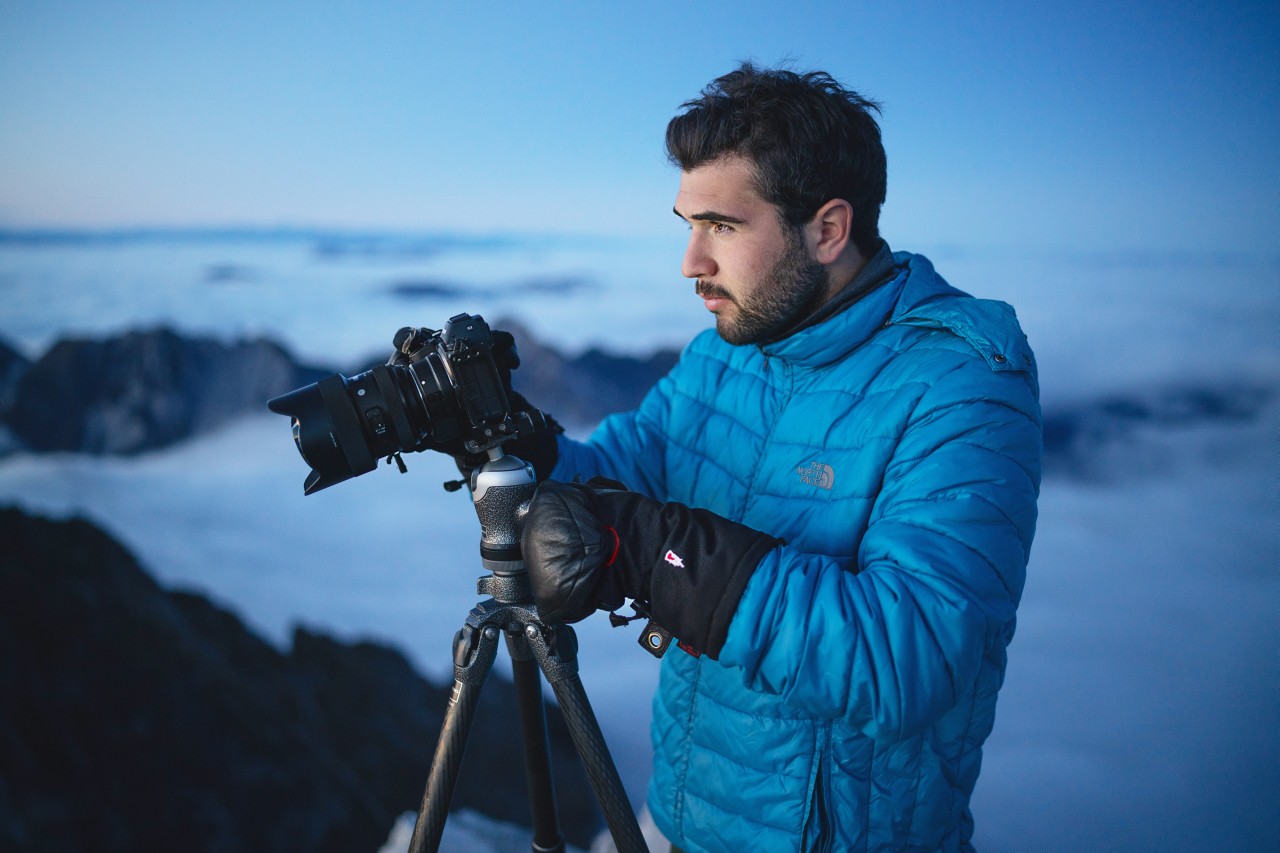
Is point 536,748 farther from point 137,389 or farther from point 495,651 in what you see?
point 137,389

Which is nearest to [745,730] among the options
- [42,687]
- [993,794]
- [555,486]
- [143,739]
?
[555,486]

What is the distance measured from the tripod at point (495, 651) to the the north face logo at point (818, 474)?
428 mm

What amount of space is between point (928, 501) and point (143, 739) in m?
3.14

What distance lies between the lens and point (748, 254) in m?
1.28

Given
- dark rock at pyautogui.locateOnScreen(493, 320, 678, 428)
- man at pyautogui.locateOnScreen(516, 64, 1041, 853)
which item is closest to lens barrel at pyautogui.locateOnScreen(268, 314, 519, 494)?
man at pyautogui.locateOnScreen(516, 64, 1041, 853)

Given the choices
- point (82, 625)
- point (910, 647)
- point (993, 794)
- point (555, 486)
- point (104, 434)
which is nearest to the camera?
point (910, 647)

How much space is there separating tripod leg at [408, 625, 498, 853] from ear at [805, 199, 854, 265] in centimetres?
83

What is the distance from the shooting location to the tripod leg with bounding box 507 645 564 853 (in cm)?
125

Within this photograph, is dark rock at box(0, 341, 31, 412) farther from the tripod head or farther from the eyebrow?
the eyebrow

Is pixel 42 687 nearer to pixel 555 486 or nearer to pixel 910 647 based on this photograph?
pixel 555 486

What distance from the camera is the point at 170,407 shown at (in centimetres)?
482

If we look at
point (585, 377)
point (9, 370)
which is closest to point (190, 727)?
point (585, 377)

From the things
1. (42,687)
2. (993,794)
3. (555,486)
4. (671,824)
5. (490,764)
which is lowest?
(490,764)

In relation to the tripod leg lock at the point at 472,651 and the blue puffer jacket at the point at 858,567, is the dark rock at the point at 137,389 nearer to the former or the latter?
the blue puffer jacket at the point at 858,567
